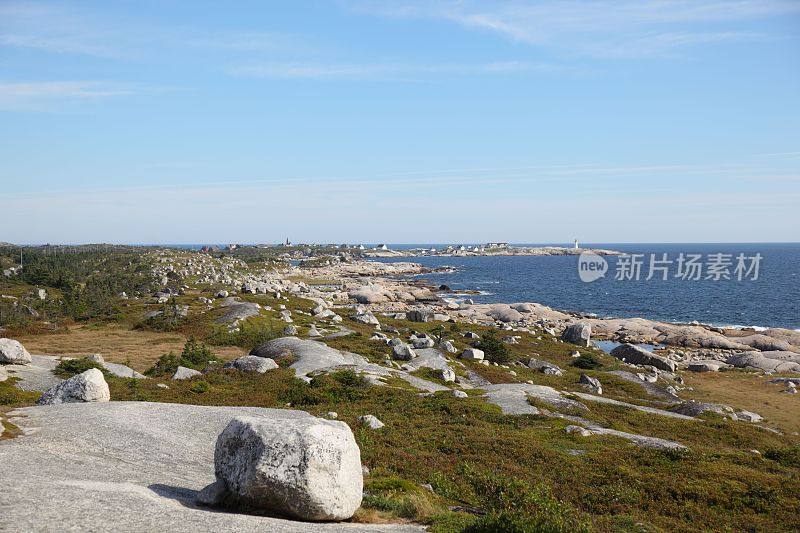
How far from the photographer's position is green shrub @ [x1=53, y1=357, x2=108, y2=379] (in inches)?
1727

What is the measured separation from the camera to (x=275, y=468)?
16.4 m

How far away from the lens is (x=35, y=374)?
42.4m

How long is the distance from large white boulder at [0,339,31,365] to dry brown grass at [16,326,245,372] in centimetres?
1122

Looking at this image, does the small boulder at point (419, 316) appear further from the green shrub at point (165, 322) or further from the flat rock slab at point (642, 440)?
the flat rock slab at point (642, 440)

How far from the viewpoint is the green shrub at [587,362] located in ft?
246

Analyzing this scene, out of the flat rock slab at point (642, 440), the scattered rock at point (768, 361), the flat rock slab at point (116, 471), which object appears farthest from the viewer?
the scattered rock at point (768, 361)

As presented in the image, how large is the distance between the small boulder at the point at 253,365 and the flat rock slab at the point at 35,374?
14778 mm

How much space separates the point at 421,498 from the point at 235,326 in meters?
62.1

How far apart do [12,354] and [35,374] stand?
3.34m

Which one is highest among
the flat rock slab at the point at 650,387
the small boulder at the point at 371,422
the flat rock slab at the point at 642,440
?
the small boulder at the point at 371,422

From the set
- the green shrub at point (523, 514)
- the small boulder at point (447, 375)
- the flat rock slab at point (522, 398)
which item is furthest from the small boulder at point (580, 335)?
the green shrub at point (523, 514)

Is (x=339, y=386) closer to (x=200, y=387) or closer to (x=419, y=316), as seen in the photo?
(x=200, y=387)

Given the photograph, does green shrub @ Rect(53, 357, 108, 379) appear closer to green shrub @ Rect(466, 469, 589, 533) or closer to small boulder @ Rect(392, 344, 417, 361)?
small boulder @ Rect(392, 344, 417, 361)

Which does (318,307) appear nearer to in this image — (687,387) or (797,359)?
(687,387)
